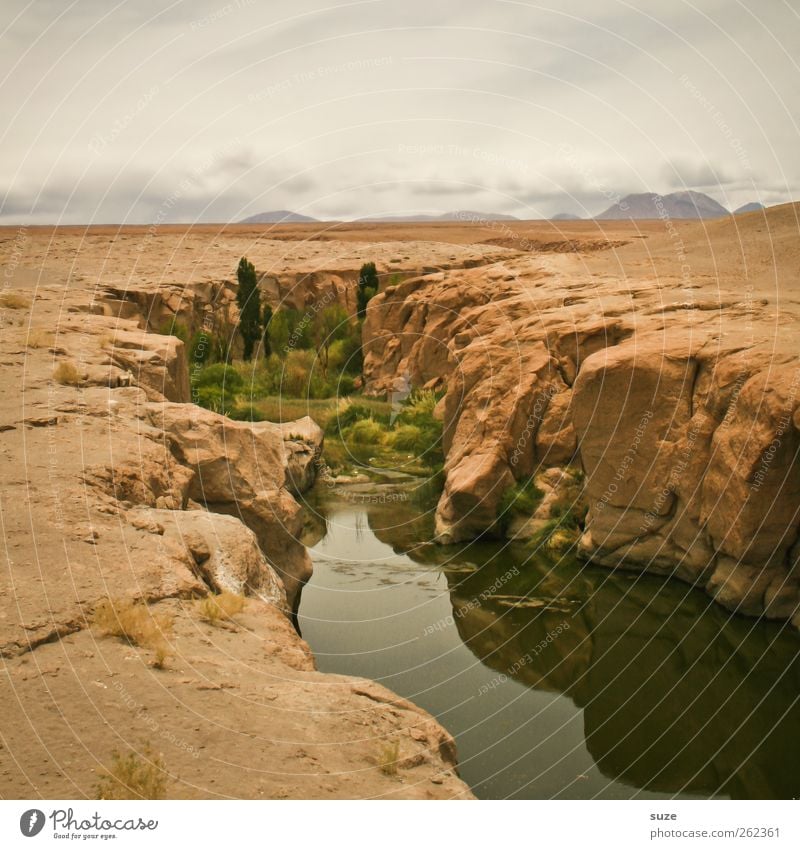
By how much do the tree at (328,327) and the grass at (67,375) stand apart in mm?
19229

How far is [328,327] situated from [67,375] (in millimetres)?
21037

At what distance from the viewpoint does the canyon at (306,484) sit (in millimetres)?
6672

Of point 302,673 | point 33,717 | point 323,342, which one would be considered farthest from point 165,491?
point 323,342

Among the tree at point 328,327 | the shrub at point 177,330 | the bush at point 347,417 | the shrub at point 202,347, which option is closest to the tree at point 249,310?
the shrub at point 202,347

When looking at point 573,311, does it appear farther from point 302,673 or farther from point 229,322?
point 229,322

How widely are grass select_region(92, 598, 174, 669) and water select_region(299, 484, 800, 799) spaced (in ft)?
11.5

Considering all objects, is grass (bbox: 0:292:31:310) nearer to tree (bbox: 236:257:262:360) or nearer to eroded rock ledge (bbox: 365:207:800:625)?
eroded rock ledge (bbox: 365:207:800:625)

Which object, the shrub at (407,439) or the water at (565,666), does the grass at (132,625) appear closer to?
the water at (565,666)

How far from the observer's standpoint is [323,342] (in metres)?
33.2

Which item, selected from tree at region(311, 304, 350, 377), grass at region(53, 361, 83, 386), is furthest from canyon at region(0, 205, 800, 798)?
tree at region(311, 304, 350, 377)

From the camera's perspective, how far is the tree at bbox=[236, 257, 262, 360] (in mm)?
31781

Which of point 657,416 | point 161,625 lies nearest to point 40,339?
point 161,625

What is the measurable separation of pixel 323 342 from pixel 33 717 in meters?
27.1

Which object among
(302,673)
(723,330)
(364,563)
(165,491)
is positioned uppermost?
(723,330)
